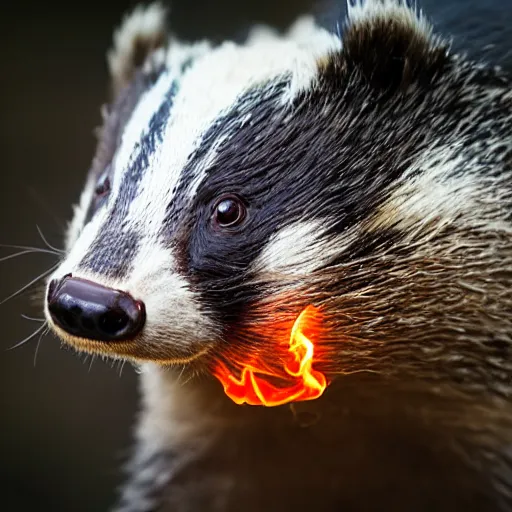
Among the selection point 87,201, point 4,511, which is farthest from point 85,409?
point 87,201

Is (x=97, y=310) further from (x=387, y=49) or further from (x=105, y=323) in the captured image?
(x=387, y=49)

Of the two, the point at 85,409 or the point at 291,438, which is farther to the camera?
the point at 85,409

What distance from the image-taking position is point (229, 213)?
700mm

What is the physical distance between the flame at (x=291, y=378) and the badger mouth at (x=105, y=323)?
0.19 feet

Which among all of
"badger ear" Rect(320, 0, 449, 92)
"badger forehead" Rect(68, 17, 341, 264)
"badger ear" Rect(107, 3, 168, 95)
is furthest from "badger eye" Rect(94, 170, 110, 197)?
"badger ear" Rect(320, 0, 449, 92)

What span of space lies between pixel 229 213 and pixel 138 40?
Result: 1.10 feet

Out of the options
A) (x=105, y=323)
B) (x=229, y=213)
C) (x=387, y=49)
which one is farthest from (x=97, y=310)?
→ (x=387, y=49)

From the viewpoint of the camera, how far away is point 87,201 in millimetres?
916

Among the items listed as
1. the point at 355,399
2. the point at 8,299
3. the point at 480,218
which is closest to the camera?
the point at 480,218

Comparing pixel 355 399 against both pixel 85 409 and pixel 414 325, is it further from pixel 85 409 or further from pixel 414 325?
pixel 85 409

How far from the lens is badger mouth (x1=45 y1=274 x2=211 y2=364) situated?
2.10ft

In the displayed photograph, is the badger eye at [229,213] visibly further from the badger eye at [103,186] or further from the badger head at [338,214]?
the badger eye at [103,186]

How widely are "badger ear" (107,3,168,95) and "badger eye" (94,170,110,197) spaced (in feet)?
0.49

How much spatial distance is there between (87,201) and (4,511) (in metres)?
0.47
